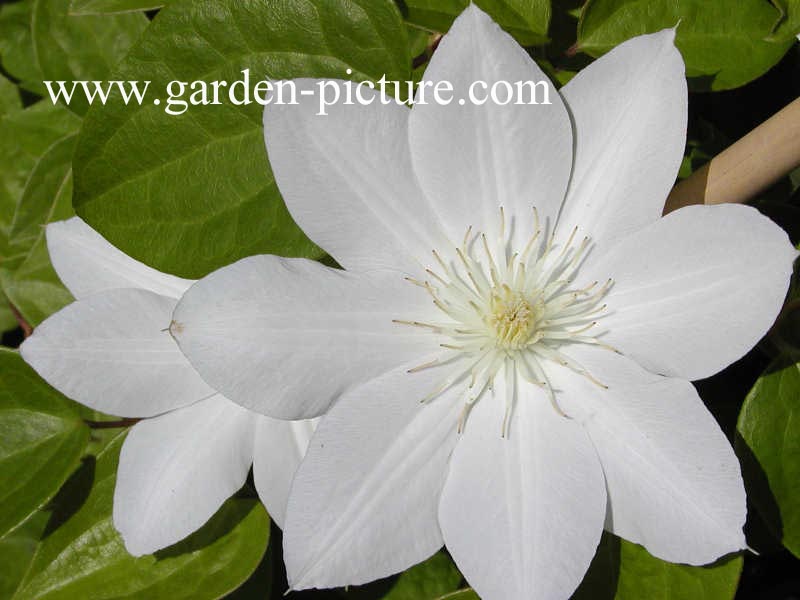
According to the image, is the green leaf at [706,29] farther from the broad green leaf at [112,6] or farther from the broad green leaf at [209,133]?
the broad green leaf at [112,6]

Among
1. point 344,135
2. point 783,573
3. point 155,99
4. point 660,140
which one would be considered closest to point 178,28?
point 155,99

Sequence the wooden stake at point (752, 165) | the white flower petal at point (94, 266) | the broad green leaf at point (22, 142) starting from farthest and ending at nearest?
→ the broad green leaf at point (22, 142) → the white flower petal at point (94, 266) → the wooden stake at point (752, 165)

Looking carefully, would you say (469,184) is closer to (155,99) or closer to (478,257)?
(478,257)

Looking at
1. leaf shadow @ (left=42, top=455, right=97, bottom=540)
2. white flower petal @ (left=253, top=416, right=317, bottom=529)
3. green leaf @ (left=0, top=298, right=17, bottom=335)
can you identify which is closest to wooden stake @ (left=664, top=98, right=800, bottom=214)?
white flower petal @ (left=253, top=416, right=317, bottom=529)

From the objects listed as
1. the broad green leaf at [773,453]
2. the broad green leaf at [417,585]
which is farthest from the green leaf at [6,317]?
the broad green leaf at [773,453]

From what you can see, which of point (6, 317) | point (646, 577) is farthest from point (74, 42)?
point (646, 577)

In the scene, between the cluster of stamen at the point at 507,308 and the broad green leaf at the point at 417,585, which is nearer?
the cluster of stamen at the point at 507,308
